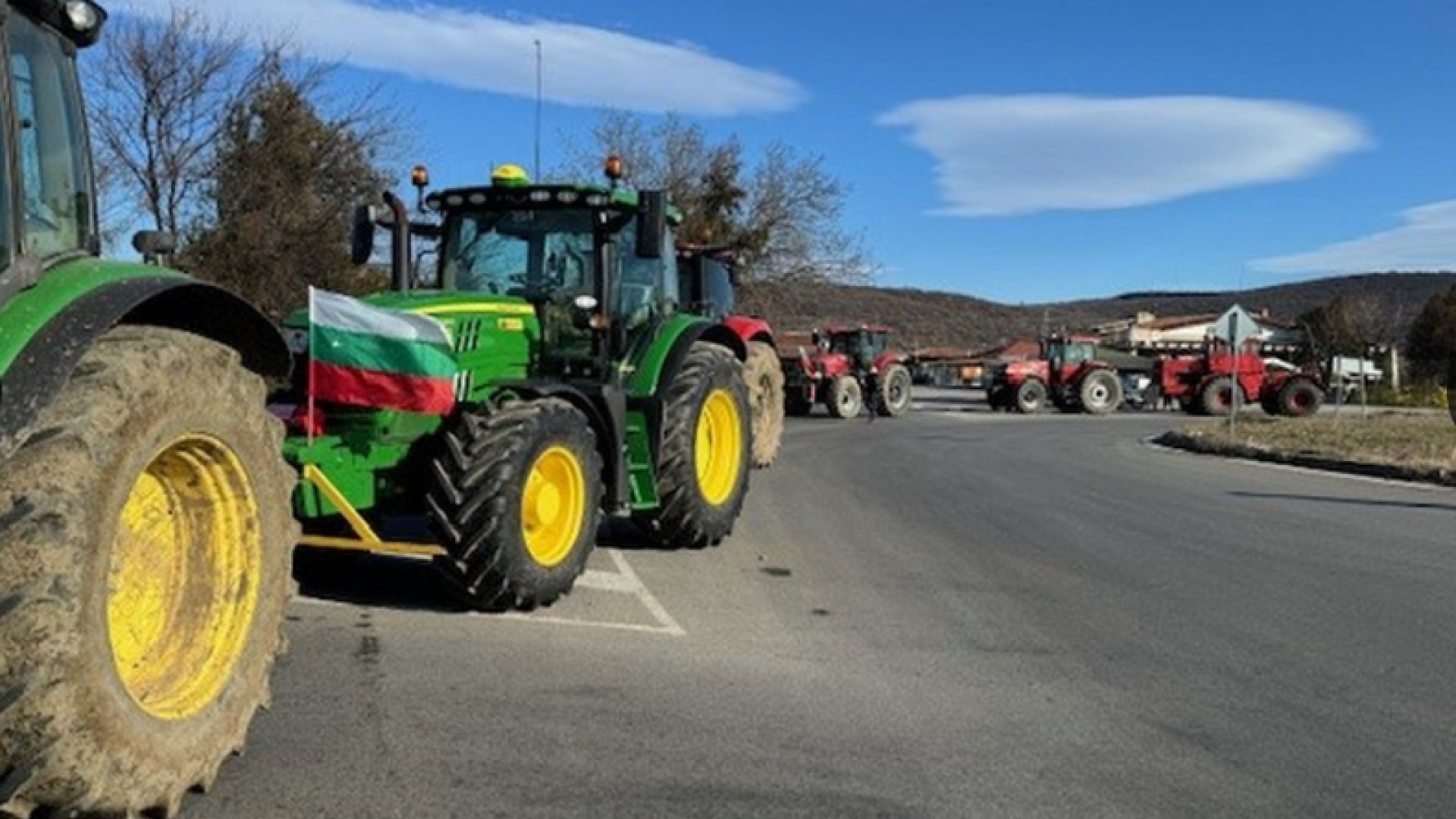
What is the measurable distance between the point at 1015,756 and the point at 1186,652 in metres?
2.28

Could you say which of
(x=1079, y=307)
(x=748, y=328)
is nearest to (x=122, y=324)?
(x=748, y=328)

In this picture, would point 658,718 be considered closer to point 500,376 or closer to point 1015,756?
point 1015,756

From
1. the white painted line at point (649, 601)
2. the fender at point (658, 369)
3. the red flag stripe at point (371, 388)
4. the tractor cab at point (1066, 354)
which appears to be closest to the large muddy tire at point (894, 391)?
the tractor cab at point (1066, 354)

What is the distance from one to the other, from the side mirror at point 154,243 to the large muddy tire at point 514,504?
7.54ft

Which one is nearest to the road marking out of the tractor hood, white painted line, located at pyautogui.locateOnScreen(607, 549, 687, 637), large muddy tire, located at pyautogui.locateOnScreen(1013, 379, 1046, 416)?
white painted line, located at pyautogui.locateOnScreen(607, 549, 687, 637)

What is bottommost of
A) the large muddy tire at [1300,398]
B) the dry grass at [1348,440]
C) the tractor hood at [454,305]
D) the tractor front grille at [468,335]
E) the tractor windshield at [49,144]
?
the dry grass at [1348,440]

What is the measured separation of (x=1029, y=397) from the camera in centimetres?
4162

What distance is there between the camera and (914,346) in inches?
4011

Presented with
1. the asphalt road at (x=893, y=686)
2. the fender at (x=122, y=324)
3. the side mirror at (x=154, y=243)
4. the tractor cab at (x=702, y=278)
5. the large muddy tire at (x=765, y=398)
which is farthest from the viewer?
the large muddy tire at (x=765, y=398)

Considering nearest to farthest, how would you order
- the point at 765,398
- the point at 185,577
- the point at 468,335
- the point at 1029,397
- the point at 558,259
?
the point at 185,577 → the point at 468,335 → the point at 558,259 → the point at 765,398 → the point at 1029,397

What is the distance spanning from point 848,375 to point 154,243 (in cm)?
3014

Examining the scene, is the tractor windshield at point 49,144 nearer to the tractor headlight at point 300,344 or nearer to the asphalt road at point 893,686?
the asphalt road at point 893,686

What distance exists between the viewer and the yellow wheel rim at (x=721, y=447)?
34.6 feet

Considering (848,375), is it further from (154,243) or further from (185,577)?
(185,577)
